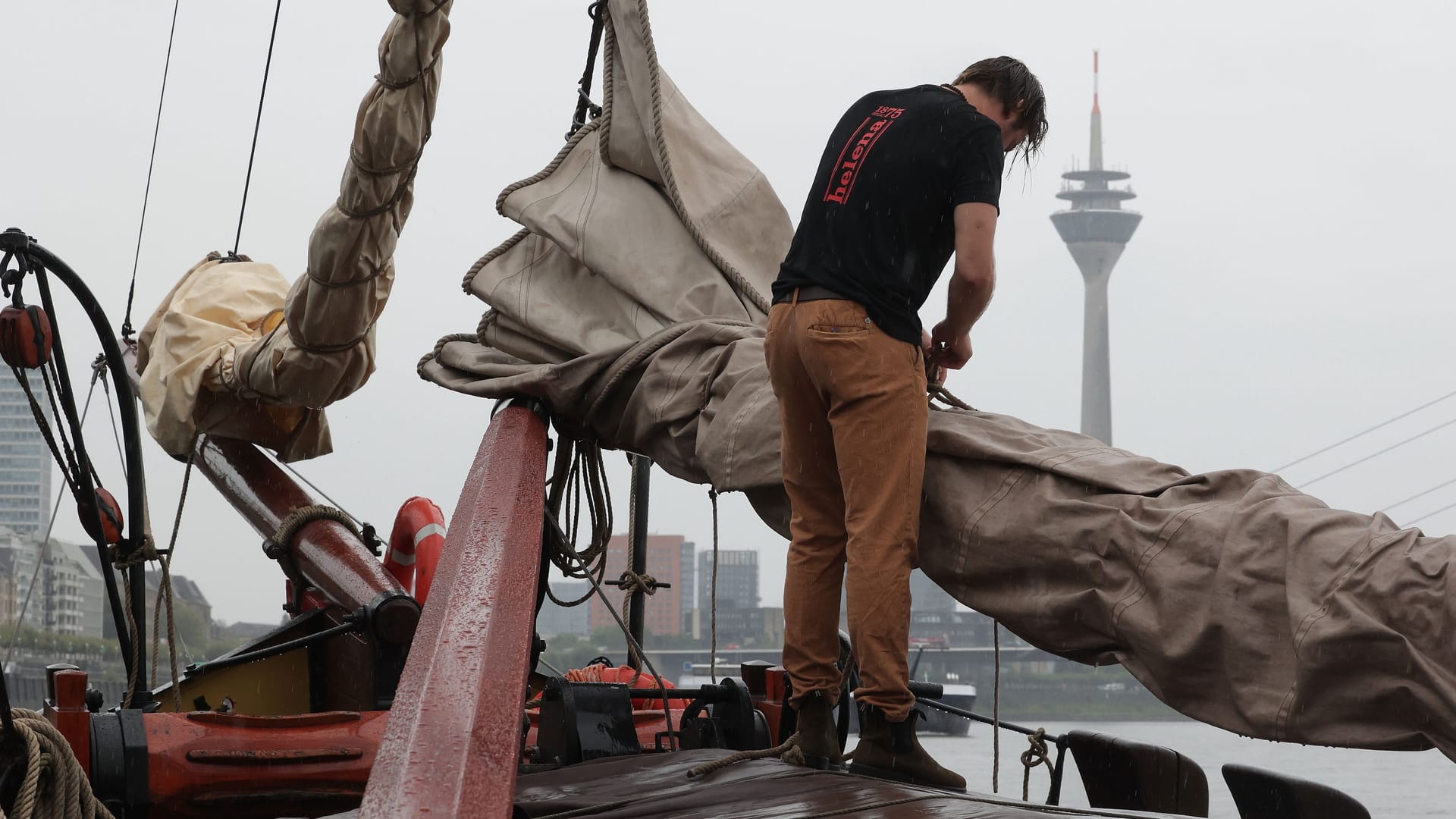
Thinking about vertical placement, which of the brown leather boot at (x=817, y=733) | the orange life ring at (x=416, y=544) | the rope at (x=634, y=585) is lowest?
the brown leather boot at (x=817, y=733)

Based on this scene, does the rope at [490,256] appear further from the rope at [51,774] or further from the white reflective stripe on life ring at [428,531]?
the white reflective stripe on life ring at [428,531]

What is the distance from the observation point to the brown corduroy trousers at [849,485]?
2.74m

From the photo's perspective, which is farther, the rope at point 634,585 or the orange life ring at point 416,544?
the orange life ring at point 416,544

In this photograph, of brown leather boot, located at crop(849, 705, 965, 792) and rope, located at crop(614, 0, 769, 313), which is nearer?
brown leather boot, located at crop(849, 705, 965, 792)

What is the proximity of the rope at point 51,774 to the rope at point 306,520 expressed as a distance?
266 centimetres

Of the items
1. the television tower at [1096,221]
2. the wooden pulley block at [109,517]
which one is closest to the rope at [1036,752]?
the wooden pulley block at [109,517]

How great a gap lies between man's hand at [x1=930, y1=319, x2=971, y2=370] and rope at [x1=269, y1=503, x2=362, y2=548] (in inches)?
126

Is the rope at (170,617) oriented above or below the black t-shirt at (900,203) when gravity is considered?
below

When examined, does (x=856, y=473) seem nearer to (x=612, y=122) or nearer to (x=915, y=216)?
(x=915, y=216)

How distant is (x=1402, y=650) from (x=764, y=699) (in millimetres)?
2171

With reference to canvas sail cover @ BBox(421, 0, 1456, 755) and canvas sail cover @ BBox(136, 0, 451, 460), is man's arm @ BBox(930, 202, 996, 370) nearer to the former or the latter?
canvas sail cover @ BBox(421, 0, 1456, 755)

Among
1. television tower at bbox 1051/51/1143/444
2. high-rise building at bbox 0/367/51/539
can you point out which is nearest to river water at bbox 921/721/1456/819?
high-rise building at bbox 0/367/51/539

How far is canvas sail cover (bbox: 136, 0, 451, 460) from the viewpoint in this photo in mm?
4652

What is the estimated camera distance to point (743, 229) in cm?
405
